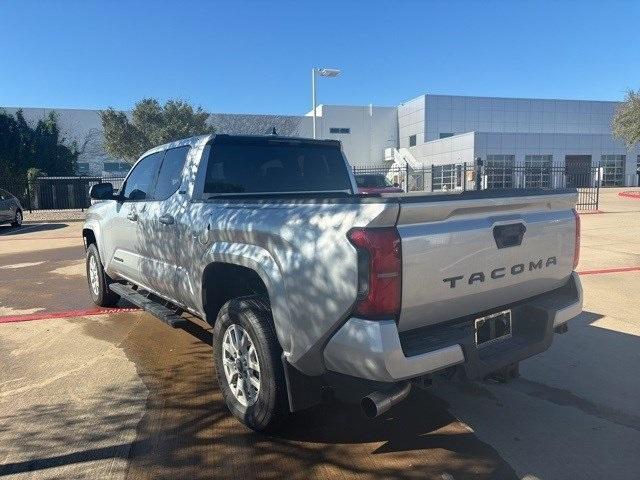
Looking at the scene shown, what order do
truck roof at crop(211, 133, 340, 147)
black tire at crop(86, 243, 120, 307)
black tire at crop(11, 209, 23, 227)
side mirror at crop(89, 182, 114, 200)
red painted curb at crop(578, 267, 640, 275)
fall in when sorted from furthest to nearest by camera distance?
black tire at crop(11, 209, 23, 227), red painted curb at crop(578, 267, 640, 275), black tire at crop(86, 243, 120, 307), side mirror at crop(89, 182, 114, 200), truck roof at crop(211, 133, 340, 147)

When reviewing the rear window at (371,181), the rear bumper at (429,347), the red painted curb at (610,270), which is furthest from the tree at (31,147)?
the rear bumper at (429,347)

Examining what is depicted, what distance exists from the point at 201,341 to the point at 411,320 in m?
3.25

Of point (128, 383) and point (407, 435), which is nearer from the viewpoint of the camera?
point (407, 435)

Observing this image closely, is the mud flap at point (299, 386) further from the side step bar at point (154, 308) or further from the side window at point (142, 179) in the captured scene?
the side window at point (142, 179)

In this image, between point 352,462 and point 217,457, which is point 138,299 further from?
point 352,462

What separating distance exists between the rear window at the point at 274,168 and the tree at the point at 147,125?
34099 mm

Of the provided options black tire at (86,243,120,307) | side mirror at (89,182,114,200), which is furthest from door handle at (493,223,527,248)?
black tire at (86,243,120,307)

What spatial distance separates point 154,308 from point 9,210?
Result: 60.0 feet

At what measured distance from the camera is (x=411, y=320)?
105 inches

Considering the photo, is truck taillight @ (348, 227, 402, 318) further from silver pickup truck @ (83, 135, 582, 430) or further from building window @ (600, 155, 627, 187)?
building window @ (600, 155, 627, 187)

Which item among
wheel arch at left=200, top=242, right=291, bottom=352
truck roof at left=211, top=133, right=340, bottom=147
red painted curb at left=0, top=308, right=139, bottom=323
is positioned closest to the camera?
wheel arch at left=200, top=242, right=291, bottom=352

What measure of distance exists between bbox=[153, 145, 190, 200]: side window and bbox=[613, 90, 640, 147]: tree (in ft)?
119

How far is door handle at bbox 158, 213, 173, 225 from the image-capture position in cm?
424

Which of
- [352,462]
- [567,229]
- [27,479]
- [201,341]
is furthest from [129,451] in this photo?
[567,229]
